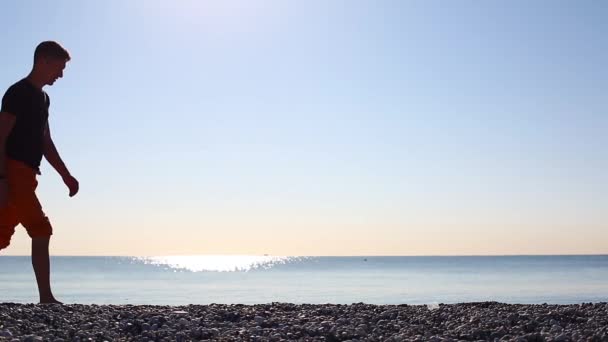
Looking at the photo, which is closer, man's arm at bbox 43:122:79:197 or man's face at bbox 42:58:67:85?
man's face at bbox 42:58:67:85

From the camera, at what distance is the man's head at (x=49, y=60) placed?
26.9 feet

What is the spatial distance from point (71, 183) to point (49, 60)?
Result: 5.07 ft

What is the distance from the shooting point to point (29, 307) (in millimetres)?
7953

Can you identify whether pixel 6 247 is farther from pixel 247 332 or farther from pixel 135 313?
pixel 247 332

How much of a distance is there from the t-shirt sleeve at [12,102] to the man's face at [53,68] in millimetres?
421

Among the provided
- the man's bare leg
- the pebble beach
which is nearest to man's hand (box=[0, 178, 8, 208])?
the man's bare leg

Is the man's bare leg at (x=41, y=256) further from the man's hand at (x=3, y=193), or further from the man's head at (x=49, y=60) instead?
the man's head at (x=49, y=60)

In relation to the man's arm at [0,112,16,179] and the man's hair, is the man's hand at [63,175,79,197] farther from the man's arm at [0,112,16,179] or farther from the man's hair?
the man's hair

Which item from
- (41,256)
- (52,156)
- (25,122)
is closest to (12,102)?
(25,122)

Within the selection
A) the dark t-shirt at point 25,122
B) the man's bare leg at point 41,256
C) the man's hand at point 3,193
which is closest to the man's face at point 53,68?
the dark t-shirt at point 25,122

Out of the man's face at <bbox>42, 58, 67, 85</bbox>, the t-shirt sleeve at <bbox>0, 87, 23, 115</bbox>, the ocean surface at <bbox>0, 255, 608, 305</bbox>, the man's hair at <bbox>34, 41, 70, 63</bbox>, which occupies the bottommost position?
the ocean surface at <bbox>0, 255, 608, 305</bbox>

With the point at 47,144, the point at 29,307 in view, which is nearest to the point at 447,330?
the point at 29,307

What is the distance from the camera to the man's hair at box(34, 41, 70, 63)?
819 cm

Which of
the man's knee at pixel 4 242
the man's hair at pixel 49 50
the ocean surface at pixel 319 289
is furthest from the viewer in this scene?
the ocean surface at pixel 319 289
